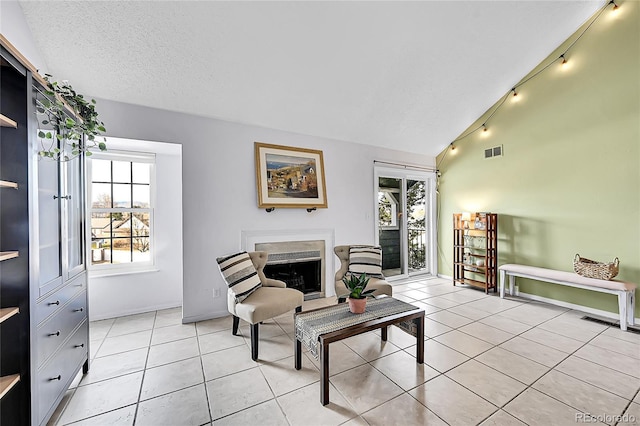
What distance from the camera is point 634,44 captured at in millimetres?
3133

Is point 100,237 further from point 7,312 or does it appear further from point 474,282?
point 474,282

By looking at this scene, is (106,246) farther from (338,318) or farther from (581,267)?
(581,267)

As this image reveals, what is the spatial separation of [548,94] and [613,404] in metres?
3.90

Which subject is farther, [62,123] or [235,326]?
[235,326]

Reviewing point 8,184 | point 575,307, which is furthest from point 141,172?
point 575,307

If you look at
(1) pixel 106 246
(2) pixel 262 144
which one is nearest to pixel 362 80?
(2) pixel 262 144

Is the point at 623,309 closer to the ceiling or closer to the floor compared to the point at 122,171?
closer to the floor

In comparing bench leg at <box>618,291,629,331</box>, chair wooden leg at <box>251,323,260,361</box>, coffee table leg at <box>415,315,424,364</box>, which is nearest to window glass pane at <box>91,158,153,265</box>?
chair wooden leg at <box>251,323,260,361</box>

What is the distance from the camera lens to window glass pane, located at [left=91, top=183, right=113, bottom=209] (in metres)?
3.43

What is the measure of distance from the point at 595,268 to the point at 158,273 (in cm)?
563

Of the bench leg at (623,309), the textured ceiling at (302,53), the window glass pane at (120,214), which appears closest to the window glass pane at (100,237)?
the window glass pane at (120,214)

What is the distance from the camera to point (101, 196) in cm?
348

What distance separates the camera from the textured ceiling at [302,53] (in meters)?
2.30

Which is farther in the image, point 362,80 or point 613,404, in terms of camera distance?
point 362,80
